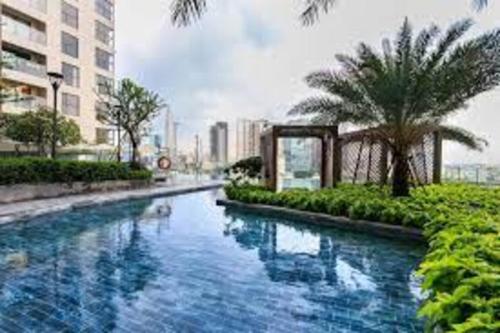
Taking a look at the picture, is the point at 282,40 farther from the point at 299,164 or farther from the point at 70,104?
the point at 70,104

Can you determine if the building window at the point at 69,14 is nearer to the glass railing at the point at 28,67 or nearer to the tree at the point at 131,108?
the glass railing at the point at 28,67

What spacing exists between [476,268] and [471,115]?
12775 mm

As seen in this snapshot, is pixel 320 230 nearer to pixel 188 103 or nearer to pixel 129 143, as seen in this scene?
pixel 129 143

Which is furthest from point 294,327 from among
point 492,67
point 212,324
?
point 492,67

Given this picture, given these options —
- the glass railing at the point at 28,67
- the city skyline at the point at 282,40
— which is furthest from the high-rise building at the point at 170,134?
the glass railing at the point at 28,67

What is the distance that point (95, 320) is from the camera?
425cm

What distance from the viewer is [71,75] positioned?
32.9 metres

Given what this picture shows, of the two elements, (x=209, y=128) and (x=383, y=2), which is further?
(x=209, y=128)

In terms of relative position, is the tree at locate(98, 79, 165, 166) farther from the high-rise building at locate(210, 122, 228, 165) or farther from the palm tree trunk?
the palm tree trunk

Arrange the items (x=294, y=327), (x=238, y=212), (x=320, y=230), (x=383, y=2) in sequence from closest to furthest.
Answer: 1. (x=294, y=327)
2. (x=320, y=230)
3. (x=383, y=2)
4. (x=238, y=212)

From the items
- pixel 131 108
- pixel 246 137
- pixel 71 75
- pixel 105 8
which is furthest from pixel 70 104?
pixel 246 137

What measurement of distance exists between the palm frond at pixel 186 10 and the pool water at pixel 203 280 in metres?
3.31

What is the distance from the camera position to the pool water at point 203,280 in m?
4.30

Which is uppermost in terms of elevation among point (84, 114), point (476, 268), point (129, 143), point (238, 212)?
point (84, 114)
